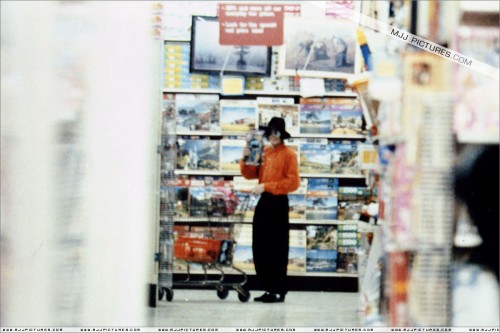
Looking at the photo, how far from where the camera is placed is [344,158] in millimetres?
8312

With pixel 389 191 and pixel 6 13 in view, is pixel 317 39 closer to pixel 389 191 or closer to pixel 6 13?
pixel 389 191

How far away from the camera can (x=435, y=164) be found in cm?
243

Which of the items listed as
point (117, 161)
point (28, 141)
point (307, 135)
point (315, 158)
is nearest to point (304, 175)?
point (315, 158)

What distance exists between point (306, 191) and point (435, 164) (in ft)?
19.3

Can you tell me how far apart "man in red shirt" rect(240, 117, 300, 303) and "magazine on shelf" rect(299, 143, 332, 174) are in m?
1.09

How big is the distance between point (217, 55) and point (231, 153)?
2.96 feet

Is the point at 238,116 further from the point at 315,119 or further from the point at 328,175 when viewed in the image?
the point at 328,175

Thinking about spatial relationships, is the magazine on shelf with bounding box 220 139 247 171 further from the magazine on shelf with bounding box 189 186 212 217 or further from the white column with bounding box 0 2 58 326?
the white column with bounding box 0 2 58 326

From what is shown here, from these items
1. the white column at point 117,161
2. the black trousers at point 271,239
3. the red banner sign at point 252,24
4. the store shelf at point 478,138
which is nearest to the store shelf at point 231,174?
the black trousers at point 271,239

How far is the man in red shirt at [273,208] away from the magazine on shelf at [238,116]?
3.32 feet

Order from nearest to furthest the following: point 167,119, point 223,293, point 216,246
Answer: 1. point 167,119
2. point 216,246
3. point 223,293

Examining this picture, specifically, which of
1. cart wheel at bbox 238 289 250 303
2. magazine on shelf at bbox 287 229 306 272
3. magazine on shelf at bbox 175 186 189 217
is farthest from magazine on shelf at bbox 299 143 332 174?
cart wheel at bbox 238 289 250 303

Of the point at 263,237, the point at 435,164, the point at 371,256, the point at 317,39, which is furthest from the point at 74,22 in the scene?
the point at 317,39

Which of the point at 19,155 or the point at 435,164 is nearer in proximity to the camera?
the point at 19,155
